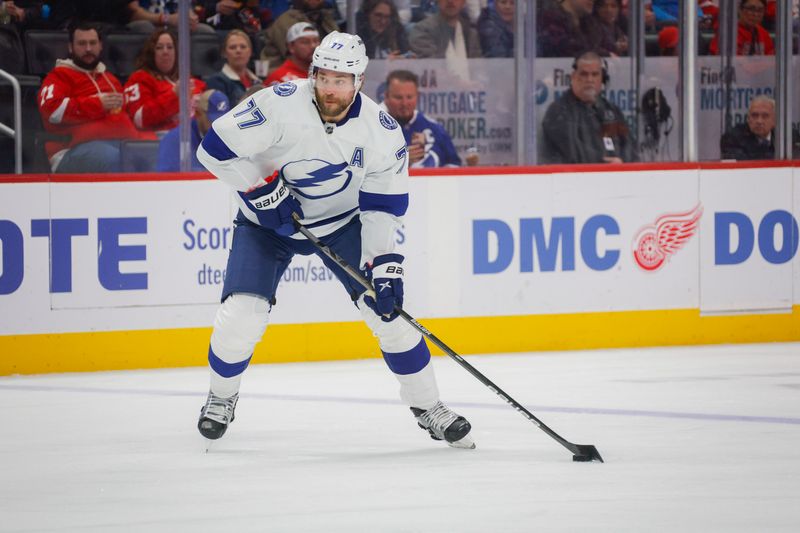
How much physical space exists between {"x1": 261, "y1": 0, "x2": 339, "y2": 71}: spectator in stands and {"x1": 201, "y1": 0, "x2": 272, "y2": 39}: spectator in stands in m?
0.05

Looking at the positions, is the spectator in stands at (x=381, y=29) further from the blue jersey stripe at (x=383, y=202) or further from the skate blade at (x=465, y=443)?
the skate blade at (x=465, y=443)

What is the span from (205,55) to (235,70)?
0.48 ft

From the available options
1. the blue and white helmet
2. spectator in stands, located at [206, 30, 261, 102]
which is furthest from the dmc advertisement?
the blue and white helmet

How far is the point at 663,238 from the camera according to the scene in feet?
21.7

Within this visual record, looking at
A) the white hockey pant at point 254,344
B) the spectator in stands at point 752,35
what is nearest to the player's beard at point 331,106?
the white hockey pant at point 254,344

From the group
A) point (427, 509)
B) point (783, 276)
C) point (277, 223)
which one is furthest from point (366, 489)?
point (783, 276)

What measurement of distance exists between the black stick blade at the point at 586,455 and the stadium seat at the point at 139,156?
2729 mm

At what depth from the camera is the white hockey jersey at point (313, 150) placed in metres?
4.12

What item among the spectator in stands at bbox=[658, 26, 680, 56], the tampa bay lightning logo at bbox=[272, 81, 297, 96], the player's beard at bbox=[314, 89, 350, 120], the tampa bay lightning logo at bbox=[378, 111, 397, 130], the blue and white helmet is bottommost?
the tampa bay lightning logo at bbox=[378, 111, 397, 130]

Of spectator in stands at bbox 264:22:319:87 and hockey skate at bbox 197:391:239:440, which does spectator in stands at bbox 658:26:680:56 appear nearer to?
spectator in stands at bbox 264:22:319:87

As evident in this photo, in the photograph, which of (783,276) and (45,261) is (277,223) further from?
(783,276)

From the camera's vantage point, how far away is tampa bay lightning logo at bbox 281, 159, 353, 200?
165 inches

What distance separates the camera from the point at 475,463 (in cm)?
401

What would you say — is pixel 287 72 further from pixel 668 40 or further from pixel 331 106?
pixel 331 106
